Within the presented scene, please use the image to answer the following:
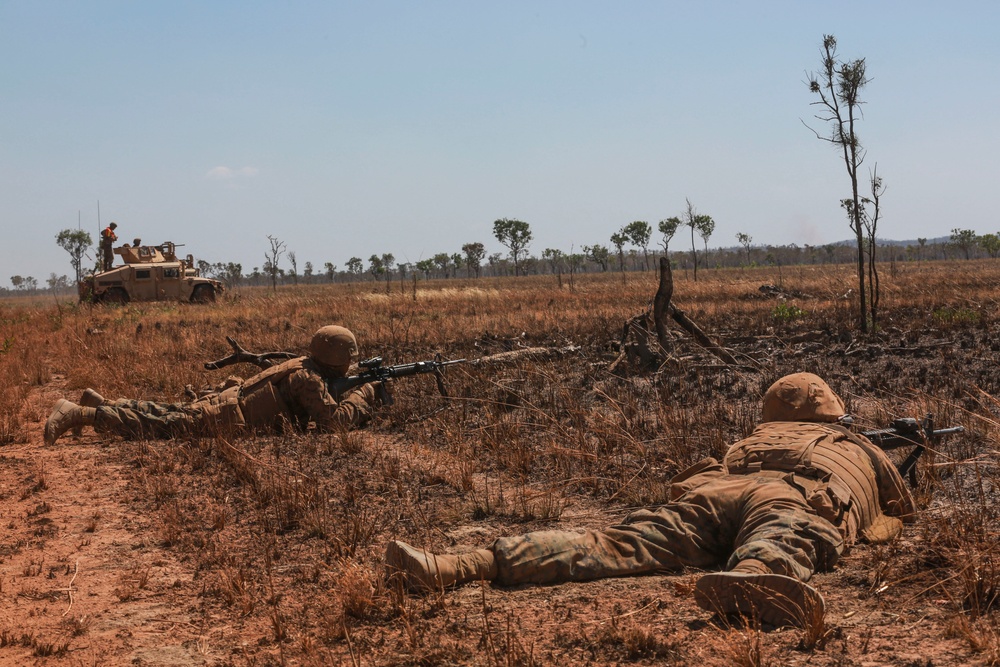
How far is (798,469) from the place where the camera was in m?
4.21

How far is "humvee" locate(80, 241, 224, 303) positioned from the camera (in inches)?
1024

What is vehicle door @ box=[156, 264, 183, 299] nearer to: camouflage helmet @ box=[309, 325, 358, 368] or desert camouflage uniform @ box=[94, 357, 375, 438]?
desert camouflage uniform @ box=[94, 357, 375, 438]

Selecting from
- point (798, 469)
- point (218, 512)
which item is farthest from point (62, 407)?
point (798, 469)

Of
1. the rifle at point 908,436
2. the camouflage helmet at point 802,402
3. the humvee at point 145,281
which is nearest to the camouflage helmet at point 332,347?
the camouflage helmet at point 802,402

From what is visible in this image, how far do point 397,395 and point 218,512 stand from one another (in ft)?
13.1

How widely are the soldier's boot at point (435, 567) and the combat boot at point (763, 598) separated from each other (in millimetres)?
1034

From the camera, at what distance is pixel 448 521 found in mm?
5152

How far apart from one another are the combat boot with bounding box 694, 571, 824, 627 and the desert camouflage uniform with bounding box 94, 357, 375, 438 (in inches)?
191

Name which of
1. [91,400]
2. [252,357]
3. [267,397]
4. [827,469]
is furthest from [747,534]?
[252,357]

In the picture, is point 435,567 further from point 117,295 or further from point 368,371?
point 117,295

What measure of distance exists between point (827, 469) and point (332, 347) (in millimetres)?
4784

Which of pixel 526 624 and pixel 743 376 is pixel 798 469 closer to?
pixel 526 624

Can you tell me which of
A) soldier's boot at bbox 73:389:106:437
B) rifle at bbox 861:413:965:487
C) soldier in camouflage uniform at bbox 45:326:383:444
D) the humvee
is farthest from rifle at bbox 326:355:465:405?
the humvee

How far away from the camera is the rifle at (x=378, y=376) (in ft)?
26.5
